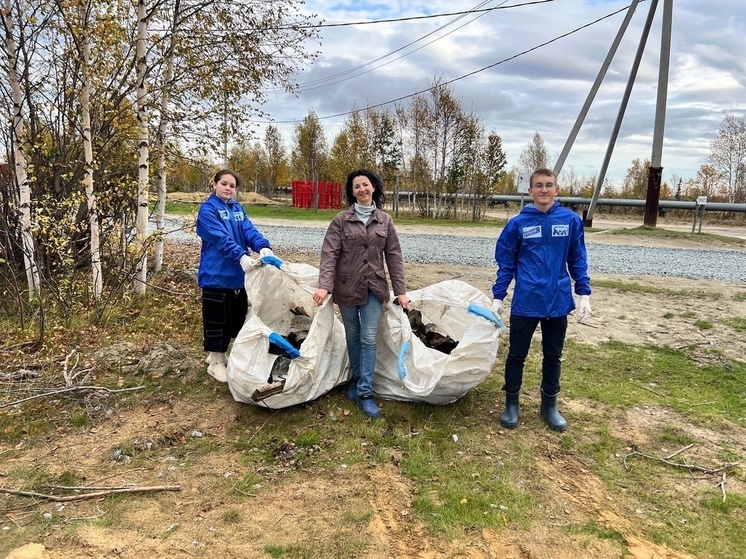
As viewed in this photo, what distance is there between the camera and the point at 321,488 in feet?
8.10

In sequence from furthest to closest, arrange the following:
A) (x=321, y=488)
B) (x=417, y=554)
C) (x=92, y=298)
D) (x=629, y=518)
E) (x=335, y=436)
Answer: (x=92, y=298) → (x=335, y=436) → (x=321, y=488) → (x=629, y=518) → (x=417, y=554)

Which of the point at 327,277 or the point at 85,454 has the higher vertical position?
the point at 327,277

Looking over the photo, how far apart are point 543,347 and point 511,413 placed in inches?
18.0

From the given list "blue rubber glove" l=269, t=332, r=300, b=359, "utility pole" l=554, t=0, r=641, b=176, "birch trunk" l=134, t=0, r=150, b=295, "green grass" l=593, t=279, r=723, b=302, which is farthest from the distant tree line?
"utility pole" l=554, t=0, r=641, b=176

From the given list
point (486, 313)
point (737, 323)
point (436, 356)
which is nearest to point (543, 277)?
point (486, 313)

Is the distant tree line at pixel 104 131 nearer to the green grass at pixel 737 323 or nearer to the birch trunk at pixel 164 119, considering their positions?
the birch trunk at pixel 164 119

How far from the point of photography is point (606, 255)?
1036 cm

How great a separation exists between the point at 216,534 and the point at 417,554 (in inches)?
33.6

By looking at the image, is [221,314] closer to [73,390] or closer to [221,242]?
[221,242]

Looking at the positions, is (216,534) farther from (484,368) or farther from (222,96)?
(222,96)

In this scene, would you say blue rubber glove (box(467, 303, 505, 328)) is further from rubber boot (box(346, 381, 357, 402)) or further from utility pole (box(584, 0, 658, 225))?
utility pole (box(584, 0, 658, 225))

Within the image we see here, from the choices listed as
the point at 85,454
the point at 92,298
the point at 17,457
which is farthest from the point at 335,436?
the point at 92,298

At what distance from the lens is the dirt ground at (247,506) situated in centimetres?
207

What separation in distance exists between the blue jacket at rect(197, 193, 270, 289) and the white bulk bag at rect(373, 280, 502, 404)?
1.08 m
